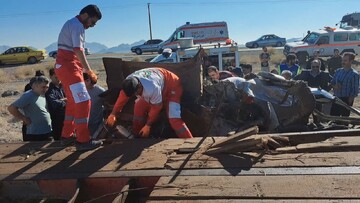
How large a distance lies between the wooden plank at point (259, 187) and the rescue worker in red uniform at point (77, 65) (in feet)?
4.83

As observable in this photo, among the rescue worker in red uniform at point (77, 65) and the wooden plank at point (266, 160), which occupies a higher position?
the rescue worker in red uniform at point (77, 65)

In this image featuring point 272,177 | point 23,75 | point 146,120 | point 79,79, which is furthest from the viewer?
point 23,75

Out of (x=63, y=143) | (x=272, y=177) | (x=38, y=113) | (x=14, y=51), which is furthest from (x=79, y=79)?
(x=14, y=51)

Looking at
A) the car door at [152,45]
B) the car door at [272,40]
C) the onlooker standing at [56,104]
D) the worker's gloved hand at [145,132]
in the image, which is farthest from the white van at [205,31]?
the car door at [272,40]

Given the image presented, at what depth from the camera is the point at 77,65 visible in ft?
13.9

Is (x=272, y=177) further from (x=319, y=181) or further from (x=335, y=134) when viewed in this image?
(x=335, y=134)

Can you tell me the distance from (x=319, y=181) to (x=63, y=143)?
114 inches

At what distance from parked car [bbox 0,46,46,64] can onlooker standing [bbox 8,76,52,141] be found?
3120 cm

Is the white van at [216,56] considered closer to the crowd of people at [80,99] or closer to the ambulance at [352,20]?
the crowd of people at [80,99]

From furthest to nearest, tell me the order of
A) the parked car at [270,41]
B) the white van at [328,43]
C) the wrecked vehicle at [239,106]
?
the parked car at [270,41], the white van at [328,43], the wrecked vehicle at [239,106]

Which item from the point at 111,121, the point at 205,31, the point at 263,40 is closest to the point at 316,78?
the point at 111,121

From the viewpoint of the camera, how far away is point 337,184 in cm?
269

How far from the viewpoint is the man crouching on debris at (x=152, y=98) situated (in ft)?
14.8

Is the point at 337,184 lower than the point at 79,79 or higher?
lower
